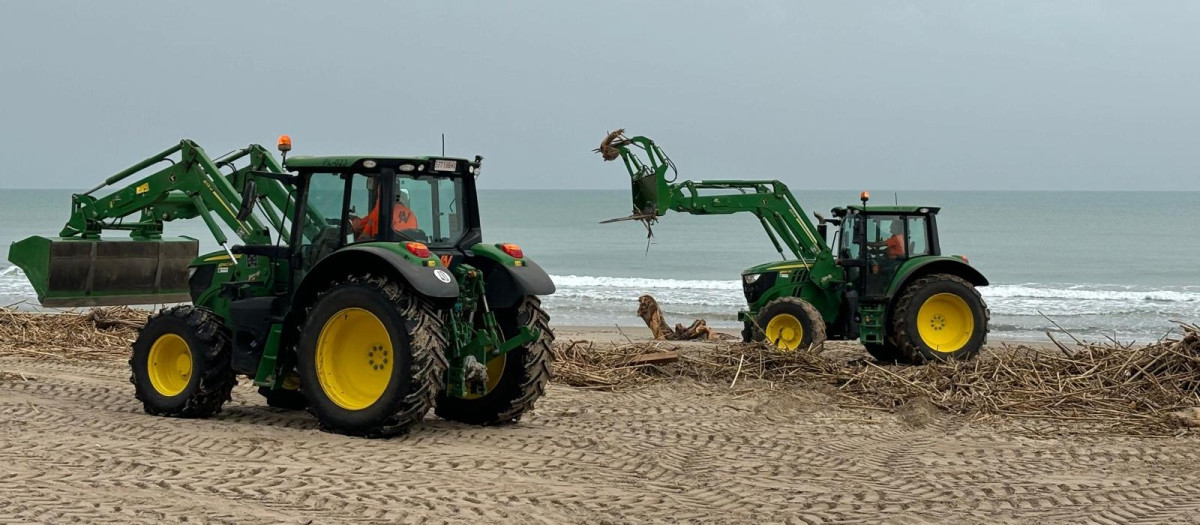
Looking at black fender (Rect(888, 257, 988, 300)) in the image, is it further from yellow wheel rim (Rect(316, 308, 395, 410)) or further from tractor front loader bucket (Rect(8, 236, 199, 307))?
tractor front loader bucket (Rect(8, 236, 199, 307))

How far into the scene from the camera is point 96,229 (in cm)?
1148

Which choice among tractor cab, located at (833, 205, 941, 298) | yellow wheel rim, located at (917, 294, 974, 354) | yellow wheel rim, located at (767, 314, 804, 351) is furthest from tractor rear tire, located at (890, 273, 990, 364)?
yellow wheel rim, located at (767, 314, 804, 351)

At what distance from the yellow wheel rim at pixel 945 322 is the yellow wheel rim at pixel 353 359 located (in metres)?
7.17

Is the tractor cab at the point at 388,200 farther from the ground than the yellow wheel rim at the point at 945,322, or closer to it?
farther from the ground

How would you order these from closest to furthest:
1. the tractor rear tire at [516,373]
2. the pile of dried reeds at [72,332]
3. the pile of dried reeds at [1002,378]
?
the tractor rear tire at [516,373] → the pile of dried reeds at [1002,378] → the pile of dried reeds at [72,332]

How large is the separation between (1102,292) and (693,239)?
26.6 meters

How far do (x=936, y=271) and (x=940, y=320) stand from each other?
0.55m

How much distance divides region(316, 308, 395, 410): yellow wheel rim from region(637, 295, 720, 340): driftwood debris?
951 centimetres

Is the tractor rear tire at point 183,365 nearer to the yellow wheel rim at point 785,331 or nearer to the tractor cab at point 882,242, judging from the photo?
the yellow wheel rim at point 785,331

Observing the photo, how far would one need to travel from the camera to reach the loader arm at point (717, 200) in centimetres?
1474

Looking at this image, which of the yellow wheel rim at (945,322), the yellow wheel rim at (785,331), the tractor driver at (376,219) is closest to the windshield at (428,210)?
the tractor driver at (376,219)

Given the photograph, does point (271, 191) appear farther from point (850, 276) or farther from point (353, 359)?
point (850, 276)

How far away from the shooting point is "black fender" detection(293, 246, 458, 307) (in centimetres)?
748

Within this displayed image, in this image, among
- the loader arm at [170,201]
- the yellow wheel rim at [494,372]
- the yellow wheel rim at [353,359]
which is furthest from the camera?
the loader arm at [170,201]
